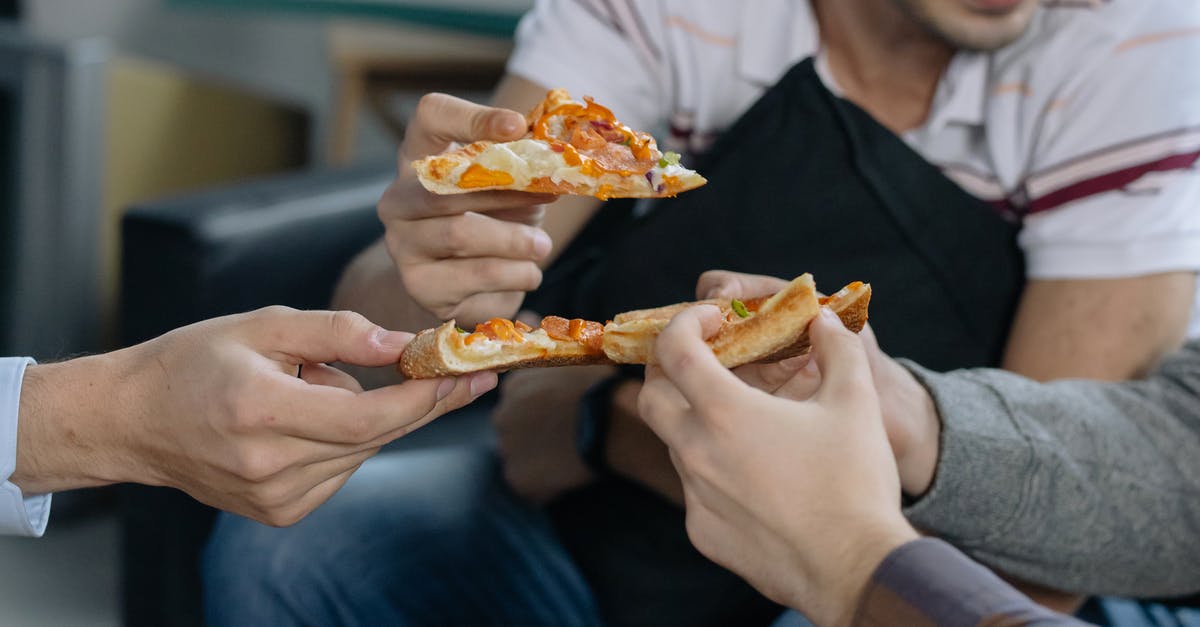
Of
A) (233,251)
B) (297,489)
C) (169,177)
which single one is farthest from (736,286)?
(169,177)

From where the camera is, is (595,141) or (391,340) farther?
(595,141)

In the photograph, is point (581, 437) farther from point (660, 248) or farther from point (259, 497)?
point (259, 497)

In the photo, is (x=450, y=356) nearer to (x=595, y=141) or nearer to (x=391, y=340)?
(x=391, y=340)

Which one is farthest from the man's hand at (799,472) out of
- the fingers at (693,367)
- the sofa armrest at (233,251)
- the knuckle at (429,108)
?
the sofa armrest at (233,251)

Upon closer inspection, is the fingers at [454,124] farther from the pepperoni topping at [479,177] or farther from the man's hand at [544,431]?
the man's hand at [544,431]

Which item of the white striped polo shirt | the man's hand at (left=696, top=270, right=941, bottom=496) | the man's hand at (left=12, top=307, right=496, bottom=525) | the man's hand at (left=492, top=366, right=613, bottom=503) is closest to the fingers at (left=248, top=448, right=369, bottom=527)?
the man's hand at (left=12, top=307, right=496, bottom=525)

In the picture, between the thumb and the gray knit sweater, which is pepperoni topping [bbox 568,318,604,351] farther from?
the gray knit sweater

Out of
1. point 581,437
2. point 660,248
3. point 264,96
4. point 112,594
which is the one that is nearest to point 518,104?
point 660,248

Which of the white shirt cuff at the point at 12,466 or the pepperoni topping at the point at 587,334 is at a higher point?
the pepperoni topping at the point at 587,334
